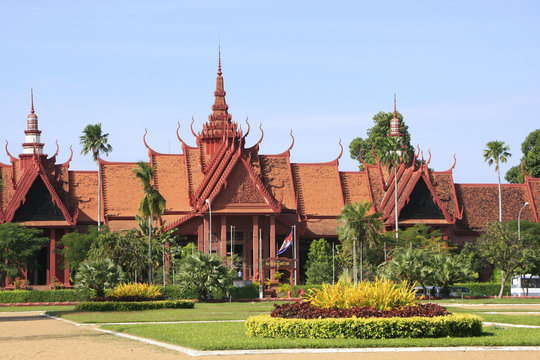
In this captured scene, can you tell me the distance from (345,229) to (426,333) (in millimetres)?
35330

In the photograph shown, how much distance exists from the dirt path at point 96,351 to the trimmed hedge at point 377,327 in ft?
8.01

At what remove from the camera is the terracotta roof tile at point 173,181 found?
71.5 meters

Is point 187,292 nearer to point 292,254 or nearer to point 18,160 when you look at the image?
point 292,254

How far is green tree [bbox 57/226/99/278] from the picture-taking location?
207 feet

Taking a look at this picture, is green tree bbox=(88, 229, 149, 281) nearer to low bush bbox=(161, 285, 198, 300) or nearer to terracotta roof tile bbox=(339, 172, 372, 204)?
low bush bbox=(161, 285, 198, 300)

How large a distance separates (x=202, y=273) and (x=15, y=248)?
16388mm

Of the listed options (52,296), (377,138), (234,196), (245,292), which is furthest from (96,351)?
(377,138)

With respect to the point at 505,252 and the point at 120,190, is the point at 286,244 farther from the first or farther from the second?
the point at 120,190

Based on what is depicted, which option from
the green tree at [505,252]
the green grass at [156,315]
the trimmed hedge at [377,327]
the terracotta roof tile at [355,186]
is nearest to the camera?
the trimmed hedge at [377,327]

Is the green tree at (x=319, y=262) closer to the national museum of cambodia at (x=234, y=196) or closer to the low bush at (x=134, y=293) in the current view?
the national museum of cambodia at (x=234, y=196)

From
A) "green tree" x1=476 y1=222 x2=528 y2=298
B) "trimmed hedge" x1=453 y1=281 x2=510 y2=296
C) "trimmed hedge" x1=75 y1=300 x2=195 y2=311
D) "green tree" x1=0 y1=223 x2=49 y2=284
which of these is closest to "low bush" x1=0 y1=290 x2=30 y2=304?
"green tree" x1=0 y1=223 x2=49 y2=284

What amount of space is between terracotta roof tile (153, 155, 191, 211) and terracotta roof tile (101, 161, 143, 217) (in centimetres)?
183

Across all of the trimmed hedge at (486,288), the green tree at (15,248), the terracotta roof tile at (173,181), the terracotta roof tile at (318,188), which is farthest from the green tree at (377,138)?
the green tree at (15,248)

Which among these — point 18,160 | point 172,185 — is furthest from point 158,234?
point 18,160
